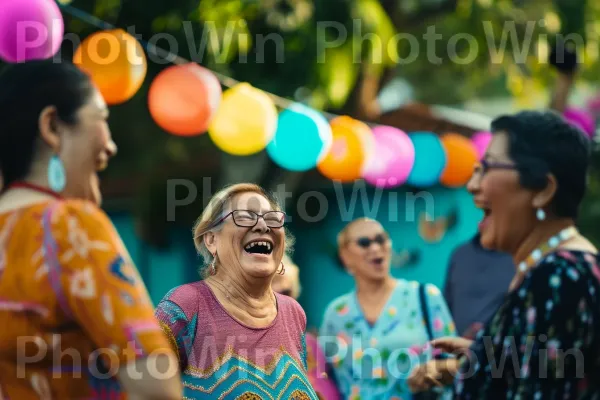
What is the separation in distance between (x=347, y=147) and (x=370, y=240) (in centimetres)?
172

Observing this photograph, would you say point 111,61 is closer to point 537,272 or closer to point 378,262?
point 378,262

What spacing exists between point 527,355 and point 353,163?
216 inches

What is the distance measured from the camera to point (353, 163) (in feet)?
28.4

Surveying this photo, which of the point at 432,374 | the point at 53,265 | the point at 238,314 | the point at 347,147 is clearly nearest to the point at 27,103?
the point at 53,265

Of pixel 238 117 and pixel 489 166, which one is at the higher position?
pixel 238 117

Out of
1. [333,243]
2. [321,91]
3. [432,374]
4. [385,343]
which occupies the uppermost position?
[321,91]

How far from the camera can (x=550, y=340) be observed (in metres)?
3.21

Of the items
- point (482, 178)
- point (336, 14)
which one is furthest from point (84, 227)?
point (336, 14)

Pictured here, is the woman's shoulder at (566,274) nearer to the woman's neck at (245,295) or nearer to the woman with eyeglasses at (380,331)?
the woman's neck at (245,295)

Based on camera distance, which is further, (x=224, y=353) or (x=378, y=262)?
(x=378, y=262)

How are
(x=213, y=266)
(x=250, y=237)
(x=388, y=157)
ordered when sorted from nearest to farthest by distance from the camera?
(x=250, y=237) → (x=213, y=266) → (x=388, y=157)

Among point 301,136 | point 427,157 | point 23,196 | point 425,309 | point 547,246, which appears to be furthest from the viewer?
point 427,157

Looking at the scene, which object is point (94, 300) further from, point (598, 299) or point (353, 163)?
point (353, 163)

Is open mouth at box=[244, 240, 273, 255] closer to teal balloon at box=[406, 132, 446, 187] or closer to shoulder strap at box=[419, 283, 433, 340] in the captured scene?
shoulder strap at box=[419, 283, 433, 340]
